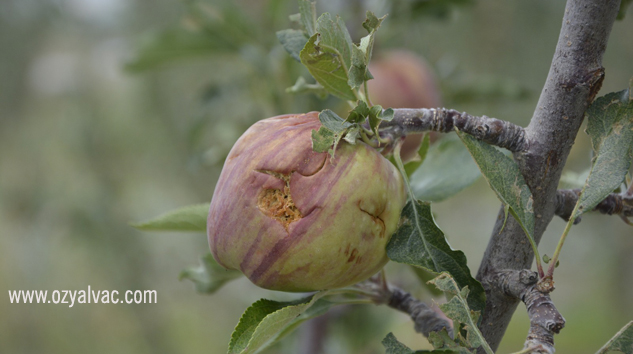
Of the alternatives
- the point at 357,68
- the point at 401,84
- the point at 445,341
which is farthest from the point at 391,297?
the point at 401,84

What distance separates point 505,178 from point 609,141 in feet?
0.28

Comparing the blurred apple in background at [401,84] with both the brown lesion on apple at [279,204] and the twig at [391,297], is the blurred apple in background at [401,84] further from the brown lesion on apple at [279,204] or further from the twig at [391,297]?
the brown lesion on apple at [279,204]

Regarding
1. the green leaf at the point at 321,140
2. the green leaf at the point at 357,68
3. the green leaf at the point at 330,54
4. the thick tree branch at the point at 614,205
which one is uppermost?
the green leaf at the point at 330,54

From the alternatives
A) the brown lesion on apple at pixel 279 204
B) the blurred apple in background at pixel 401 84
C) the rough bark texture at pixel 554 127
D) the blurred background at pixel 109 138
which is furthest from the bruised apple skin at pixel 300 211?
the blurred background at pixel 109 138

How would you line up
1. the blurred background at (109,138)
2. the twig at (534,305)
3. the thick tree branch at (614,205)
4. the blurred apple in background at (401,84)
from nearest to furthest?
the twig at (534,305) < the thick tree branch at (614,205) < the blurred apple in background at (401,84) < the blurred background at (109,138)

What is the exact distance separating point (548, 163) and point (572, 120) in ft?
0.12

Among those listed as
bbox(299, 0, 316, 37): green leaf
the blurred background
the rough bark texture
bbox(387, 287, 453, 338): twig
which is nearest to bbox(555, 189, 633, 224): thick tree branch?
the rough bark texture

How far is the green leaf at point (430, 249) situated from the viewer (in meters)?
0.38

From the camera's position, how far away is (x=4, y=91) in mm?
1975

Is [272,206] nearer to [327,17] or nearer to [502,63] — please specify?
[327,17]

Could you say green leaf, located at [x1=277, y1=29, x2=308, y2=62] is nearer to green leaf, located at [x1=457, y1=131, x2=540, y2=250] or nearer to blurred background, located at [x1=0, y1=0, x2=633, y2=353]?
green leaf, located at [x1=457, y1=131, x2=540, y2=250]

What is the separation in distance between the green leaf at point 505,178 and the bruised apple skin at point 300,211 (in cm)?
7

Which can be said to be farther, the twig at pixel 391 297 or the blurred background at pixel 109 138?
the blurred background at pixel 109 138

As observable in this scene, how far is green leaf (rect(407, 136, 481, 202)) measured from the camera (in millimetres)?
535
